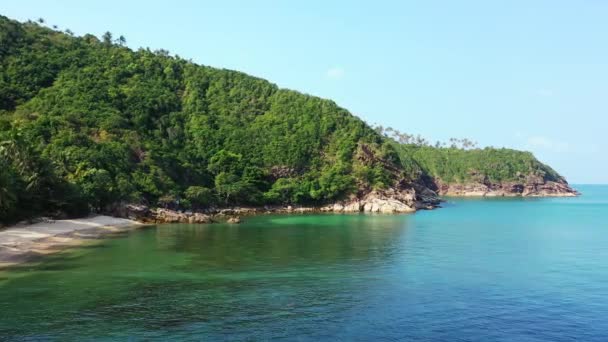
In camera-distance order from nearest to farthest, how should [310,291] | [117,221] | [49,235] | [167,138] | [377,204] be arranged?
[310,291]
[49,235]
[117,221]
[377,204]
[167,138]

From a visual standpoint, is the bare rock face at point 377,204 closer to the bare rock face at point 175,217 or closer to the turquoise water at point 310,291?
the bare rock face at point 175,217

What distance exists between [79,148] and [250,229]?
41.4 m

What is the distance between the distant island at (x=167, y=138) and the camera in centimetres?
9256

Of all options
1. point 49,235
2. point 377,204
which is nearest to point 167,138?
point 377,204

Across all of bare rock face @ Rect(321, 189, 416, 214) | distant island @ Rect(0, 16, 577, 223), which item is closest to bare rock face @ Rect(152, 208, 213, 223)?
distant island @ Rect(0, 16, 577, 223)

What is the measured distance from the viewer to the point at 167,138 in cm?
13550

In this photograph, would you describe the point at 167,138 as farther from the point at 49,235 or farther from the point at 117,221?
the point at 49,235

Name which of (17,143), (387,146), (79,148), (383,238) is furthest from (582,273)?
(387,146)

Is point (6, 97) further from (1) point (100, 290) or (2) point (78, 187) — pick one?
(1) point (100, 290)

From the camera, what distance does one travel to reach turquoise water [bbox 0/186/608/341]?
2711 centimetres

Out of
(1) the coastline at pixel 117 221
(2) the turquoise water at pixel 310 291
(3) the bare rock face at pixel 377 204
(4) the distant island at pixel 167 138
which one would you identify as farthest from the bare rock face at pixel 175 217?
(3) the bare rock face at pixel 377 204

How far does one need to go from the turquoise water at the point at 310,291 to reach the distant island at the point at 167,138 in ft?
102

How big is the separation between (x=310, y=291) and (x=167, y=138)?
352 feet

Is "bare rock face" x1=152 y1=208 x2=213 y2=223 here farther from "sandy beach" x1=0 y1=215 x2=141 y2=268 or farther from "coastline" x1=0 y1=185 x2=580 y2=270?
"sandy beach" x1=0 y1=215 x2=141 y2=268
